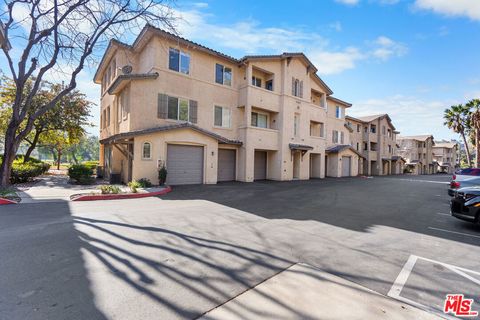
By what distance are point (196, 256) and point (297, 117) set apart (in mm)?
19598

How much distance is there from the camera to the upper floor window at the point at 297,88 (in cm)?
2130

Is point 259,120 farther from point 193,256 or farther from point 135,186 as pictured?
point 193,256

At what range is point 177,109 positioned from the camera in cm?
1588

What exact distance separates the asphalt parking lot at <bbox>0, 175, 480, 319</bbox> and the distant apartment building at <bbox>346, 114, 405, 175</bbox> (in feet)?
106

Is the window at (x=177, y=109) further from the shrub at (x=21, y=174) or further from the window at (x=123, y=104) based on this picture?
the shrub at (x=21, y=174)

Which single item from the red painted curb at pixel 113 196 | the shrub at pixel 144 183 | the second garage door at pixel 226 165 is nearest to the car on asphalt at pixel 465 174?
the second garage door at pixel 226 165

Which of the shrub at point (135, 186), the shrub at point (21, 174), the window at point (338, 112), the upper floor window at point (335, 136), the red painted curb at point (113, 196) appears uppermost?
the window at point (338, 112)

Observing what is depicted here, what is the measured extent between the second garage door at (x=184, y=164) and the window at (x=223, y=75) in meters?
6.12

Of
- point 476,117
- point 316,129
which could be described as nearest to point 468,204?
point 316,129

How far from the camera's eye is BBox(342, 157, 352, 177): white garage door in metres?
28.7

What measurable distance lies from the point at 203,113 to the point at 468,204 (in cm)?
1494

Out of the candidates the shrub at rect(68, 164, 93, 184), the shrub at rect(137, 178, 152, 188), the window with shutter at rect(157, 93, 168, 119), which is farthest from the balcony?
the shrub at rect(68, 164, 93, 184)

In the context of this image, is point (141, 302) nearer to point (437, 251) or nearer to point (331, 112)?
point (437, 251)

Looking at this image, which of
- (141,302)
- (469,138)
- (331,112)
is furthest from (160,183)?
(469,138)
